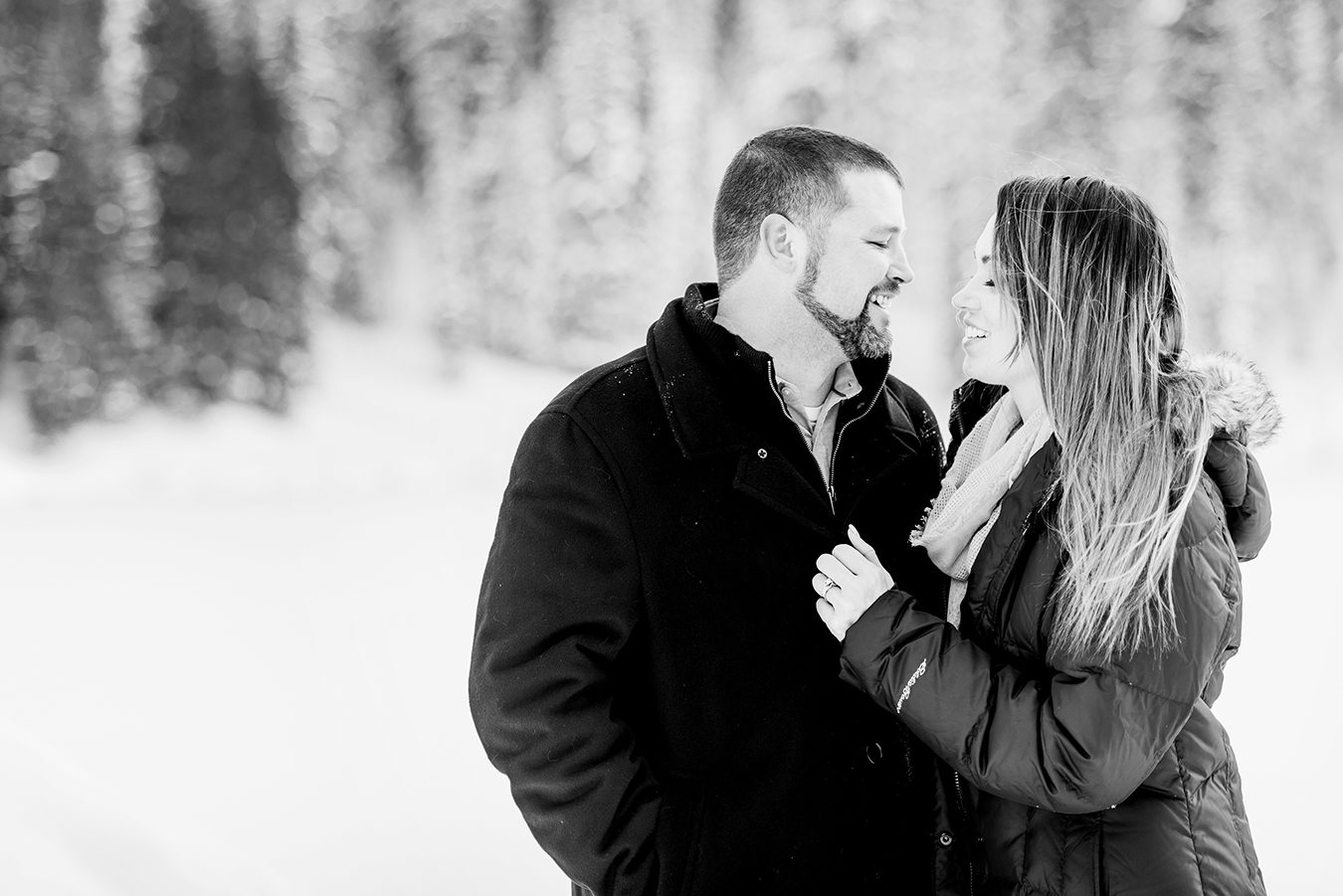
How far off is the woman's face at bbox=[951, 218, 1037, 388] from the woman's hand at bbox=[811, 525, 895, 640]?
380mm

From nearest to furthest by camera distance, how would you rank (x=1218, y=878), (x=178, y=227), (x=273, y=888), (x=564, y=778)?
(x=1218, y=878) < (x=564, y=778) < (x=273, y=888) < (x=178, y=227)

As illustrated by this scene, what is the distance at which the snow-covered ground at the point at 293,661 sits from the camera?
3572 millimetres

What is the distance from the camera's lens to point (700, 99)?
1023cm

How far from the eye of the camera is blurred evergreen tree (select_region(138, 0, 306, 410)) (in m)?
9.28

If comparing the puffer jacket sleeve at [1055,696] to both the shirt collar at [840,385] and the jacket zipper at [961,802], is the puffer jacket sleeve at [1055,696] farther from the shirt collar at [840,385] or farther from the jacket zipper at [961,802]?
the shirt collar at [840,385]

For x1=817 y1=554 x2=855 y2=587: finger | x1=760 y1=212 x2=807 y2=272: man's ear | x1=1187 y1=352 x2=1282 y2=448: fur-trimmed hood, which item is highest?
x1=760 y1=212 x2=807 y2=272: man's ear

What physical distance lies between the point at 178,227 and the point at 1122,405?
932 centimetres

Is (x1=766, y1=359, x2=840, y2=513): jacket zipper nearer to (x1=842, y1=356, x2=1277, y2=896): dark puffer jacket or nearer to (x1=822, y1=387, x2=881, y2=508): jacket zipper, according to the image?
(x1=822, y1=387, x2=881, y2=508): jacket zipper

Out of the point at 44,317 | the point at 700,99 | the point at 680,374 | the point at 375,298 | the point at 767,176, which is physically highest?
the point at 700,99

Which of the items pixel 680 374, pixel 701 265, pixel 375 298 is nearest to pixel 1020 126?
pixel 701 265

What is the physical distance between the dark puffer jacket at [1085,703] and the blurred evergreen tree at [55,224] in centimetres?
832

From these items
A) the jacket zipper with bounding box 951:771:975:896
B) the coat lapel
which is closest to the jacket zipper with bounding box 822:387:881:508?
the coat lapel

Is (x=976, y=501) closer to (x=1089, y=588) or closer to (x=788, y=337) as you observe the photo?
(x=1089, y=588)

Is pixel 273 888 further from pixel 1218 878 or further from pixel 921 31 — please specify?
pixel 921 31
